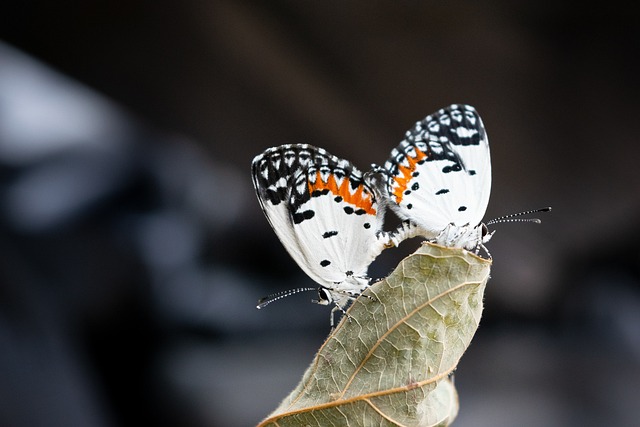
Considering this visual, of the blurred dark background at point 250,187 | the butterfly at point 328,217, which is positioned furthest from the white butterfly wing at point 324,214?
the blurred dark background at point 250,187

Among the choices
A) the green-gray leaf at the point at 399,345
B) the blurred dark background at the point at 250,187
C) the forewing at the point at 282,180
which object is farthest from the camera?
the blurred dark background at the point at 250,187

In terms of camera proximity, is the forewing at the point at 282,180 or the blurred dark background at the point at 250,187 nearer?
the forewing at the point at 282,180

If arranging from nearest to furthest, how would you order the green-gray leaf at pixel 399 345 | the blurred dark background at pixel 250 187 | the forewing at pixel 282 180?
1. the green-gray leaf at pixel 399 345
2. the forewing at pixel 282 180
3. the blurred dark background at pixel 250 187

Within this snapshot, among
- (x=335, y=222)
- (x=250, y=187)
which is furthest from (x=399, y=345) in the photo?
(x=250, y=187)

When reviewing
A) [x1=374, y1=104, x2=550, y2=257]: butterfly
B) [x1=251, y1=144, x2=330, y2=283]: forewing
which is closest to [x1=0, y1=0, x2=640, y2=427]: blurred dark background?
[x1=251, y1=144, x2=330, y2=283]: forewing

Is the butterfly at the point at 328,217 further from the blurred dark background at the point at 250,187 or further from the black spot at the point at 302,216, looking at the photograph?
the blurred dark background at the point at 250,187

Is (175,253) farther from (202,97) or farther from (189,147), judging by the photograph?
(202,97)

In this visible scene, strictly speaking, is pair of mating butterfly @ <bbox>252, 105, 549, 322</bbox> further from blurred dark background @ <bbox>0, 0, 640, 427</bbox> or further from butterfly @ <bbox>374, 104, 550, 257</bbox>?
blurred dark background @ <bbox>0, 0, 640, 427</bbox>
